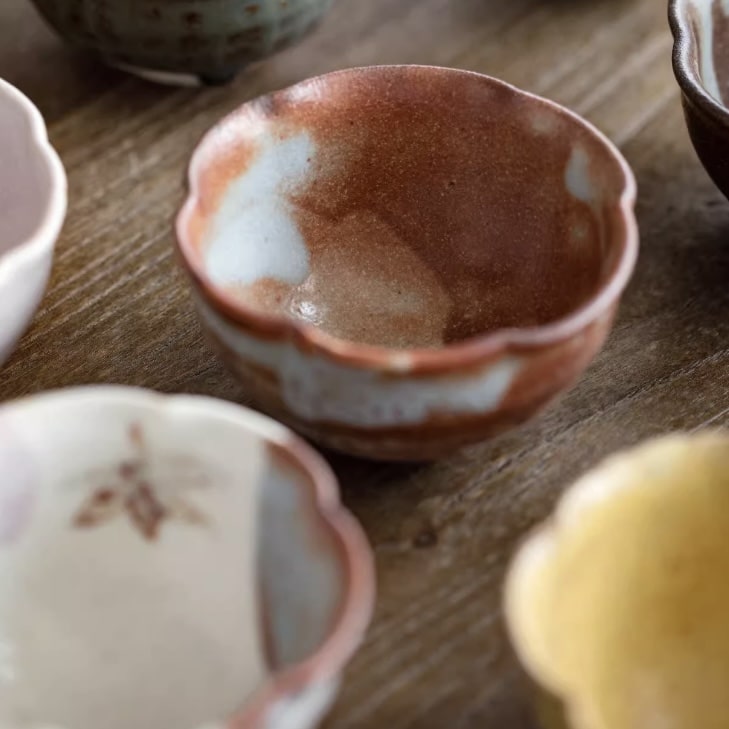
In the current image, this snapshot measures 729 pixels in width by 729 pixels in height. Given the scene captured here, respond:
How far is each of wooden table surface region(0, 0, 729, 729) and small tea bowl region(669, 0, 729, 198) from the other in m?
0.09

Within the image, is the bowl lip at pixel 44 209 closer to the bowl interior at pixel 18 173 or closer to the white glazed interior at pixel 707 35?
the bowl interior at pixel 18 173

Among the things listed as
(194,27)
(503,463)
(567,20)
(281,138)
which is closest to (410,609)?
(503,463)

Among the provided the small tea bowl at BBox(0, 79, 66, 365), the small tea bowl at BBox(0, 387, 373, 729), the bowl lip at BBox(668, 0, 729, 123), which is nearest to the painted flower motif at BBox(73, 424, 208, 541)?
the small tea bowl at BBox(0, 387, 373, 729)

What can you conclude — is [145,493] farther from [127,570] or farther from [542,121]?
[542,121]

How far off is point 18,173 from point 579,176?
0.45 metres

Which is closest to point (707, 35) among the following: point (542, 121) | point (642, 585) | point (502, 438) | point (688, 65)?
point (688, 65)

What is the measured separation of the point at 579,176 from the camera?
85 cm

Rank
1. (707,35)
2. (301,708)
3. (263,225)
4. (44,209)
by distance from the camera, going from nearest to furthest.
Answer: (301,708), (44,209), (263,225), (707,35)

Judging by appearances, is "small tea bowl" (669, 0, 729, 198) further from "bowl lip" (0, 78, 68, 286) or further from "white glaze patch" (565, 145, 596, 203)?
"bowl lip" (0, 78, 68, 286)

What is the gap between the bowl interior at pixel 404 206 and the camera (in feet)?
2.85

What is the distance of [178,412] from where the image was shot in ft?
2.20

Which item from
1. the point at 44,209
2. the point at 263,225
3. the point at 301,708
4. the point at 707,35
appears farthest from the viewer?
the point at 707,35

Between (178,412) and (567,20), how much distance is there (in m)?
0.87

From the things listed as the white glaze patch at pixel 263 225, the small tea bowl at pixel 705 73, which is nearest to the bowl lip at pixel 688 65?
the small tea bowl at pixel 705 73
